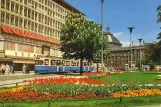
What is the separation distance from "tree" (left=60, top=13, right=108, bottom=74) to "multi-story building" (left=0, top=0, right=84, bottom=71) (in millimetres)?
12550

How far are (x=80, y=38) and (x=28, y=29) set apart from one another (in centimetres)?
2863

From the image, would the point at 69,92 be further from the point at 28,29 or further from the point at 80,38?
the point at 28,29

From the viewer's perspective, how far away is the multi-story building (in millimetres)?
65500

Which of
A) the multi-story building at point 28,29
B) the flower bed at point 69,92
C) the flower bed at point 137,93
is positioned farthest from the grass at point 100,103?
the multi-story building at point 28,29

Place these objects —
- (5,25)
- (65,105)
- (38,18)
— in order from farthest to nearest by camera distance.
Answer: (38,18)
(5,25)
(65,105)

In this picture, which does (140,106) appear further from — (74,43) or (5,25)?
(5,25)

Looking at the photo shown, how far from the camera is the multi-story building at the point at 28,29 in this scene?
65.5 meters

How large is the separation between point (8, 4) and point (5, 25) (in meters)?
4.87

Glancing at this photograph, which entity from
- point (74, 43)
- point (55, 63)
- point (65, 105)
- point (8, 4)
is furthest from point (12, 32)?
point (65, 105)

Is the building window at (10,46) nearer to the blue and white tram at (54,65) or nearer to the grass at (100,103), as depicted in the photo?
the blue and white tram at (54,65)

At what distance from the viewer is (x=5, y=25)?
219 feet

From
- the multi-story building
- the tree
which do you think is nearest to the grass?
the tree

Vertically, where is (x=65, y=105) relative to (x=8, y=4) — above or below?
below

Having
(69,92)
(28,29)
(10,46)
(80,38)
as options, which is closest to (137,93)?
(69,92)
